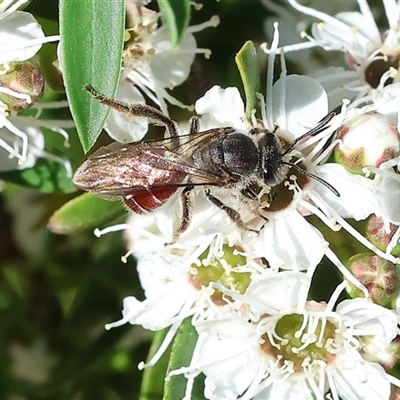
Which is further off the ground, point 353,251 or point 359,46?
point 359,46

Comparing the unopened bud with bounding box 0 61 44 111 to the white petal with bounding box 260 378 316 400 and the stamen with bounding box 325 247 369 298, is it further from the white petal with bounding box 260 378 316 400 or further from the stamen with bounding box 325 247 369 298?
the white petal with bounding box 260 378 316 400

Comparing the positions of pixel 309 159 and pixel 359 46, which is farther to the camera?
pixel 359 46

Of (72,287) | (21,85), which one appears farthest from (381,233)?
(72,287)

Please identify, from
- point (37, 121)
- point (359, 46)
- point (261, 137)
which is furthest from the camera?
point (359, 46)

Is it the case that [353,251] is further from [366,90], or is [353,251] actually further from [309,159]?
[366,90]

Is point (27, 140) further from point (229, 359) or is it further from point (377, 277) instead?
point (377, 277)

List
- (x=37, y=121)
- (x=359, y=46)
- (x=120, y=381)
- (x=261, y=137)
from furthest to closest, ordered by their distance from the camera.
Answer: (x=120, y=381), (x=359, y=46), (x=37, y=121), (x=261, y=137)

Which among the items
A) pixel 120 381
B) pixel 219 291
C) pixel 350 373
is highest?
pixel 219 291

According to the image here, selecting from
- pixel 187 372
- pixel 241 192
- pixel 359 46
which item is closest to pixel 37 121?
pixel 241 192
